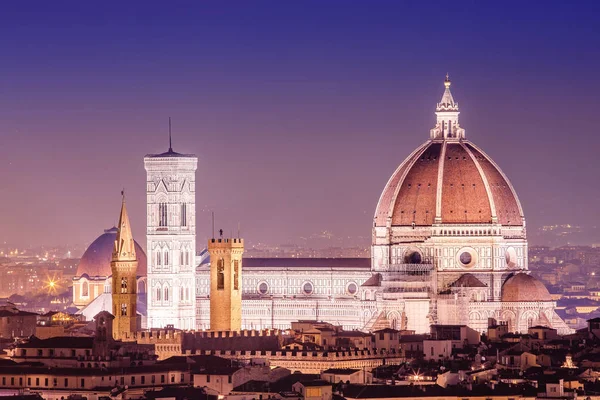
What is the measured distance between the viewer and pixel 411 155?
185875 millimetres

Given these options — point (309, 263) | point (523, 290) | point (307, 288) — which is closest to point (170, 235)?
point (309, 263)

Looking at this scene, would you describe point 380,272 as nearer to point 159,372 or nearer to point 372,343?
point 372,343

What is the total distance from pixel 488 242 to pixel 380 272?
7034 mm

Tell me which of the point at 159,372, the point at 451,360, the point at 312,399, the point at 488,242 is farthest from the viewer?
the point at 488,242

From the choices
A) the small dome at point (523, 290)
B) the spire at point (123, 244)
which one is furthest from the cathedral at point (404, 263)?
the spire at point (123, 244)

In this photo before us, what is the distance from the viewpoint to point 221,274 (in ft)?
551

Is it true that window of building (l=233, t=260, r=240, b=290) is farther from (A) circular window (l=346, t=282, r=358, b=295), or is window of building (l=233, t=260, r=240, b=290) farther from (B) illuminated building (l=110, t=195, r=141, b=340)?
(A) circular window (l=346, t=282, r=358, b=295)

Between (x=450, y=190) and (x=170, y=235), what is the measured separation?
19144 millimetres

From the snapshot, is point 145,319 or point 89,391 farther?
point 145,319

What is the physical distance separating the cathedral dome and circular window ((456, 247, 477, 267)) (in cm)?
179

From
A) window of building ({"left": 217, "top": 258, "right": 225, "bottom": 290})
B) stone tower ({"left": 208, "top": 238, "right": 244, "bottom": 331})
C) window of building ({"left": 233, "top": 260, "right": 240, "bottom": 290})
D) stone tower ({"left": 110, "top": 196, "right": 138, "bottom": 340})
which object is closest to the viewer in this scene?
stone tower ({"left": 110, "top": 196, "right": 138, "bottom": 340})

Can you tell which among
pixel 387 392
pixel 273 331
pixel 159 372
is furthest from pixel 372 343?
pixel 387 392

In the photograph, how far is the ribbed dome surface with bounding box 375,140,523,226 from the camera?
182625 mm

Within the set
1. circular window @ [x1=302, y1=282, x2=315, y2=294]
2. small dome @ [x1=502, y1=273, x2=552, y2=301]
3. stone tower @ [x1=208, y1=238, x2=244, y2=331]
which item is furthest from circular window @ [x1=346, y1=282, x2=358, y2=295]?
stone tower @ [x1=208, y1=238, x2=244, y2=331]
